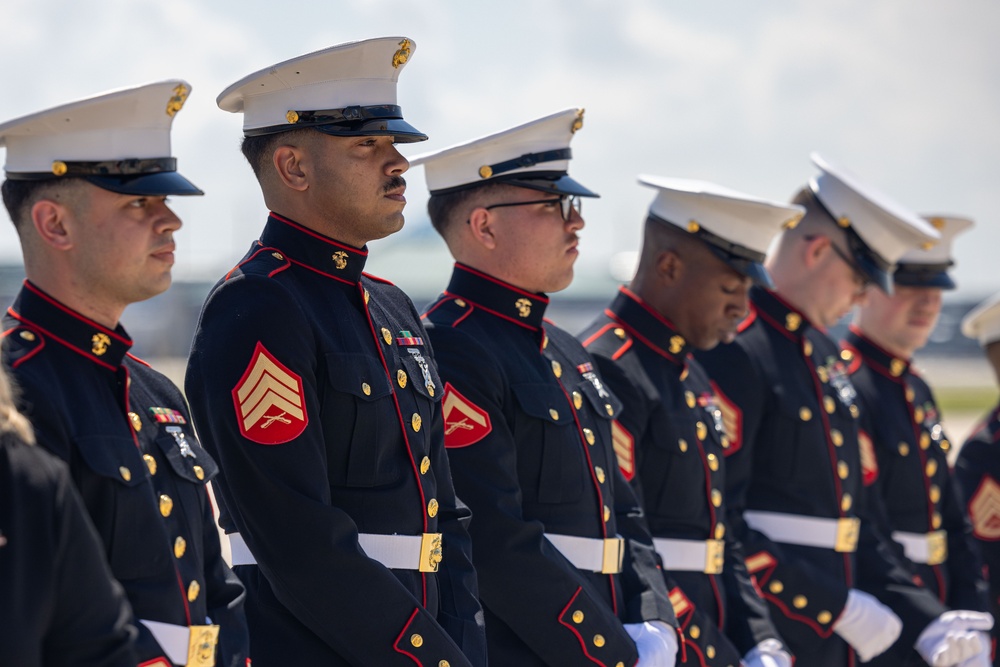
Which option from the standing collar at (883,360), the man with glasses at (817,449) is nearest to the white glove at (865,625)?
the man with glasses at (817,449)

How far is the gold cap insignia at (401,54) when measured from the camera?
3.96 m

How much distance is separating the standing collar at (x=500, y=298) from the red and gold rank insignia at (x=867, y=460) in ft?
8.58

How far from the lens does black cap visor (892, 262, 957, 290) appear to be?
734 cm

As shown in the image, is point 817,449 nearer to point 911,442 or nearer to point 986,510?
point 911,442

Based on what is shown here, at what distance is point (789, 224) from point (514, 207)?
1609mm

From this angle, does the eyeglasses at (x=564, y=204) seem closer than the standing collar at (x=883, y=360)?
Yes

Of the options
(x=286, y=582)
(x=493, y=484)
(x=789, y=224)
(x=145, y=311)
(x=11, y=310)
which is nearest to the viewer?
(x=11, y=310)

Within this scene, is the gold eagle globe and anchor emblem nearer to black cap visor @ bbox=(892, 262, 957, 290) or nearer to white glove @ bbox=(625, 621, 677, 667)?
white glove @ bbox=(625, 621, 677, 667)

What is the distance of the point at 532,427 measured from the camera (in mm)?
4492

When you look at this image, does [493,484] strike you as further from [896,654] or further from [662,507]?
[896,654]

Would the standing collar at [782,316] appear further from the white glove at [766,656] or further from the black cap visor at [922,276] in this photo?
the white glove at [766,656]

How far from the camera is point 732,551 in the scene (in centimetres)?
556

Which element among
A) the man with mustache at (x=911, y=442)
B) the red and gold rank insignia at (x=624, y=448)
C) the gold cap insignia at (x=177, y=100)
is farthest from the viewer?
the man with mustache at (x=911, y=442)

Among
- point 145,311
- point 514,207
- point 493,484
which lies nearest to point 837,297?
point 514,207
